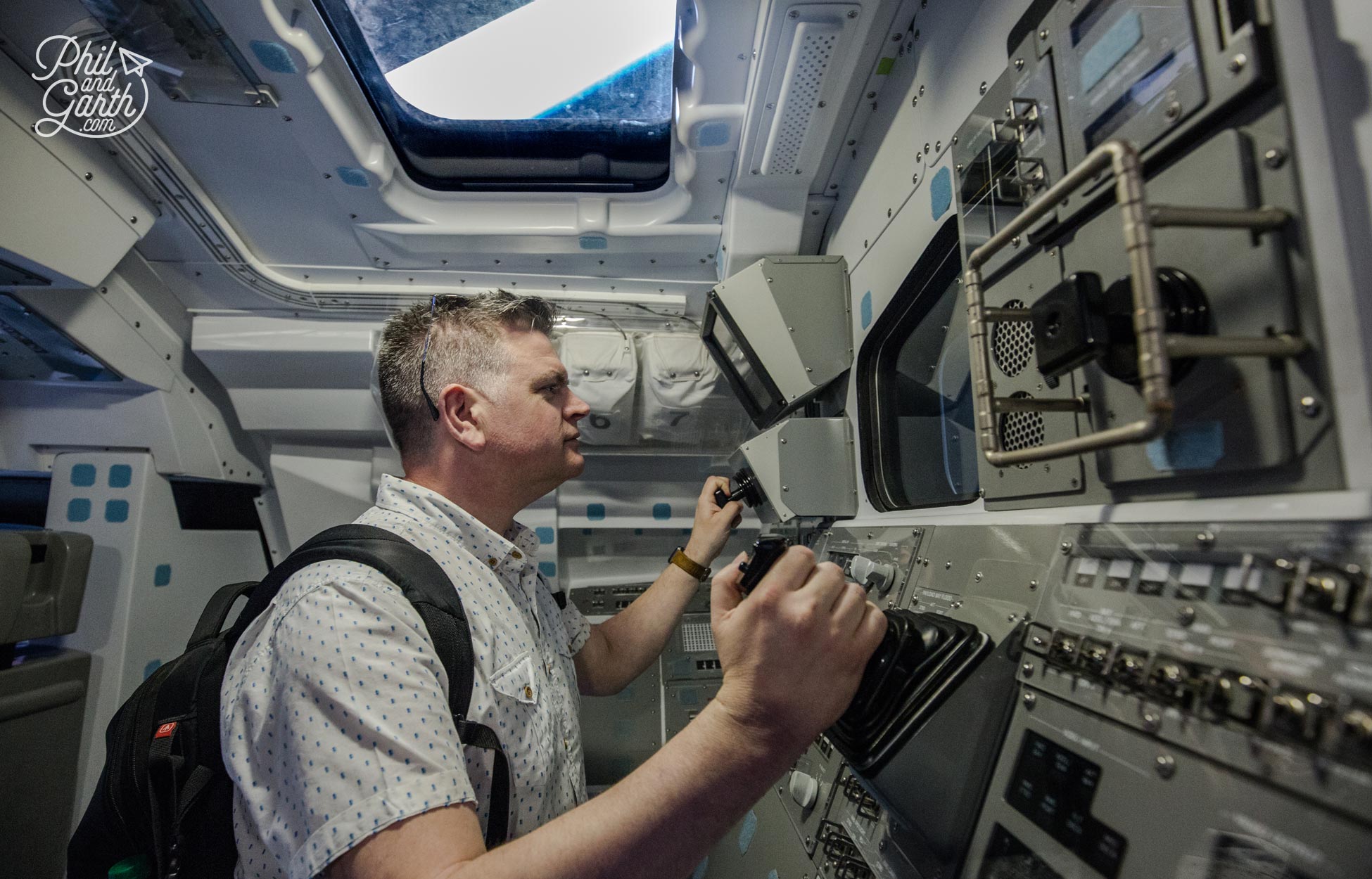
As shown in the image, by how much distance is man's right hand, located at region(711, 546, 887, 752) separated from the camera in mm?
991

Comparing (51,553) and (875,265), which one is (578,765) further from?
(51,553)

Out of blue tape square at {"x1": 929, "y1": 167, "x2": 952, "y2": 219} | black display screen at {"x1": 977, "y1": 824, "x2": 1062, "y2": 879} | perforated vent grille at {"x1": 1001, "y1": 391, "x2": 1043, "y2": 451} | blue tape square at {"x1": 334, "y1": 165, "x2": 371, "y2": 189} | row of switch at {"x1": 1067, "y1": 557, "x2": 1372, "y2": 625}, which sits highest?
blue tape square at {"x1": 334, "y1": 165, "x2": 371, "y2": 189}

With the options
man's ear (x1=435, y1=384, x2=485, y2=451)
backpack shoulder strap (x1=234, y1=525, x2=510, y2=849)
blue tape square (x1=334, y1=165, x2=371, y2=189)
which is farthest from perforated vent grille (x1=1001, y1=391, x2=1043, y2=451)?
blue tape square (x1=334, y1=165, x2=371, y2=189)

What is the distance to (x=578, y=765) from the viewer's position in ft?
5.47

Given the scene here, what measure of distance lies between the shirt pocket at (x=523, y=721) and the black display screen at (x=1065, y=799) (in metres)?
0.93

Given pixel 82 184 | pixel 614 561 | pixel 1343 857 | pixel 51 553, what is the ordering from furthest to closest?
pixel 614 561, pixel 51 553, pixel 82 184, pixel 1343 857

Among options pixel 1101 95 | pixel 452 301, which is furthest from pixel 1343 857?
pixel 452 301

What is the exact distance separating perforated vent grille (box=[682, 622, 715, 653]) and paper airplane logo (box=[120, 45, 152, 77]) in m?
3.41

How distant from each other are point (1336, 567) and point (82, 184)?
3762mm

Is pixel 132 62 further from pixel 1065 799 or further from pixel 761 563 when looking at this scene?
pixel 1065 799

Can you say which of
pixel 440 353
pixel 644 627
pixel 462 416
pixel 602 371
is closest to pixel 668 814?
pixel 644 627

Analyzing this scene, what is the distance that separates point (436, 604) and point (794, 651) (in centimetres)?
74

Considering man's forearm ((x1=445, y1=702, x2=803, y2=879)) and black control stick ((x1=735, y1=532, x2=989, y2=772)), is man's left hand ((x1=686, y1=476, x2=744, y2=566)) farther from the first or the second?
man's forearm ((x1=445, y1=702, x2=803, y2=879))

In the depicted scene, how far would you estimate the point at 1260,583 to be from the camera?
2.43ft
